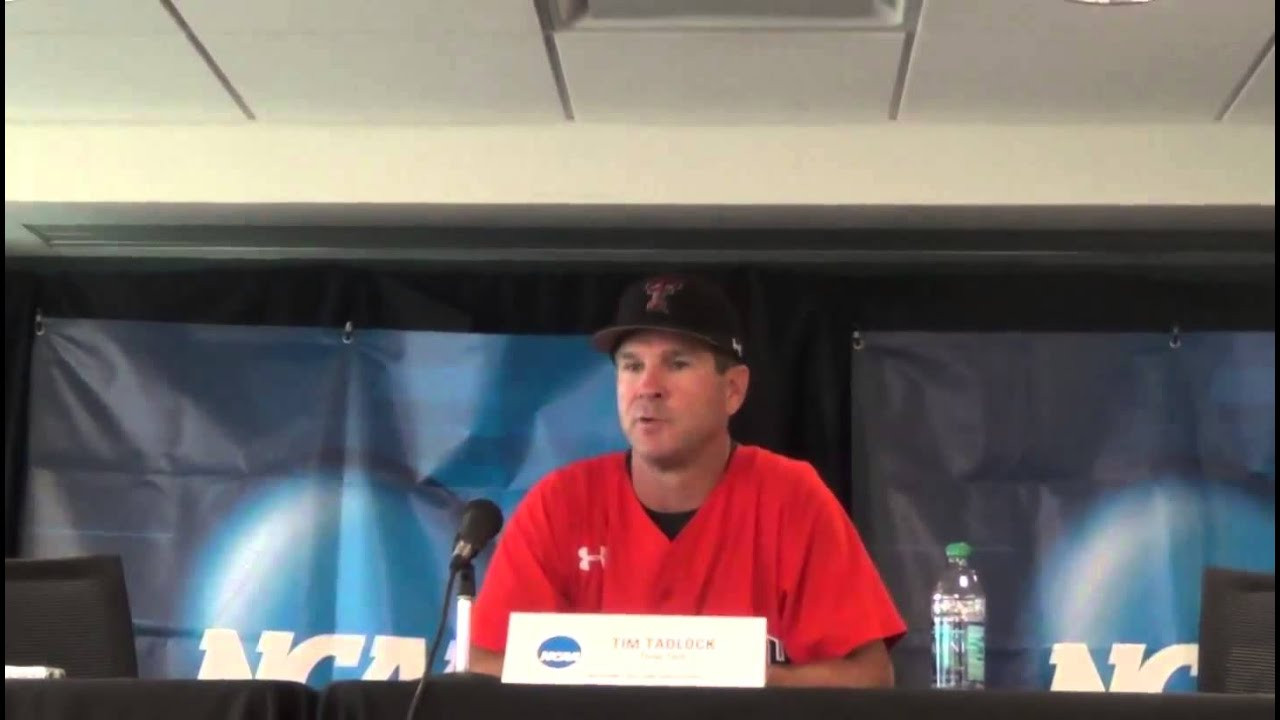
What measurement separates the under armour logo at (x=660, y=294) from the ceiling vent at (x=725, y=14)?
0.55 m

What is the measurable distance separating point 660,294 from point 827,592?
24.7 inches

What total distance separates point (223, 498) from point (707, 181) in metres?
1.47

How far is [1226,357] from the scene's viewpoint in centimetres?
317

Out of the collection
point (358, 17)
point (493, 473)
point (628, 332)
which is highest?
point (358, 17)

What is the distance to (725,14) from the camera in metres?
2.49

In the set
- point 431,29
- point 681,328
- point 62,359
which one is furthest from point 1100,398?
point 62,359

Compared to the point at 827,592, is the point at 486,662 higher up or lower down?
lower down

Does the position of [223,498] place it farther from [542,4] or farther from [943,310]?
[943,310]

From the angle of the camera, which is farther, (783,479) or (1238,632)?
(783,479)

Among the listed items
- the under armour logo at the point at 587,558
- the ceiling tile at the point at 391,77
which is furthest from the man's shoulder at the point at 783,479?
the ceiling tile at the point at 391,77

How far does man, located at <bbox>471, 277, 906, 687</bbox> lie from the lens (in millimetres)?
2174

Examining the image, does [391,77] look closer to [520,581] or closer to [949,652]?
[520,581]

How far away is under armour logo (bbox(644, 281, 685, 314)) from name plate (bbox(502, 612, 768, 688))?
3.40 ft

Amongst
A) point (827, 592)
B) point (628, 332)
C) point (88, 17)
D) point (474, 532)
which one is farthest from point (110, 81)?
point (827, 592)
